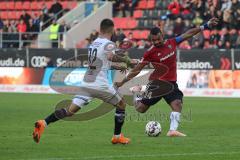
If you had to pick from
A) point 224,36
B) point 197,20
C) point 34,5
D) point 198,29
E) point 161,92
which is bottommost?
point 161,92

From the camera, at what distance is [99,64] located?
13.9 meters

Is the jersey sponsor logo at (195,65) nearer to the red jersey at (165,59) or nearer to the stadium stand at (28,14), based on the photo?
the stadium stand at (28,14)

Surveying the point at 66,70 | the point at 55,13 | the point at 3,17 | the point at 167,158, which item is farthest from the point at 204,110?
the point at 3,17

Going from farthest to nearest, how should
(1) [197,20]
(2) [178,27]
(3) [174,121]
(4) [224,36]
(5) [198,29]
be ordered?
(2) [178,27] < (1) [197,20] < (4) [224,36] < (3) [174,121] < (5) [198,29]

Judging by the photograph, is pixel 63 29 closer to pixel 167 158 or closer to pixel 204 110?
pixel 204 110

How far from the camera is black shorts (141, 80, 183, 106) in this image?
16.1 m

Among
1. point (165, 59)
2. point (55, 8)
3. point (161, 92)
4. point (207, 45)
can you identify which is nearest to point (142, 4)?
point (55, 8)

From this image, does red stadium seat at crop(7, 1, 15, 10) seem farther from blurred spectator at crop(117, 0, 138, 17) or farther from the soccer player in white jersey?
the soccer player in white jersey

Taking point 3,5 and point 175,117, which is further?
point 3,5

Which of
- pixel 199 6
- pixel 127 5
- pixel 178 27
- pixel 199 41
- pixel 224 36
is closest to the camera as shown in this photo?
pixel 224 36

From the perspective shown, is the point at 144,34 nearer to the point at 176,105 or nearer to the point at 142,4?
the point at 142,4

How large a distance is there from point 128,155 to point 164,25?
2560 centimetres

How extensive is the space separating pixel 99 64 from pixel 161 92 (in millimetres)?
2622

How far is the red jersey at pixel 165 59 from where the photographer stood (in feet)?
52.8
